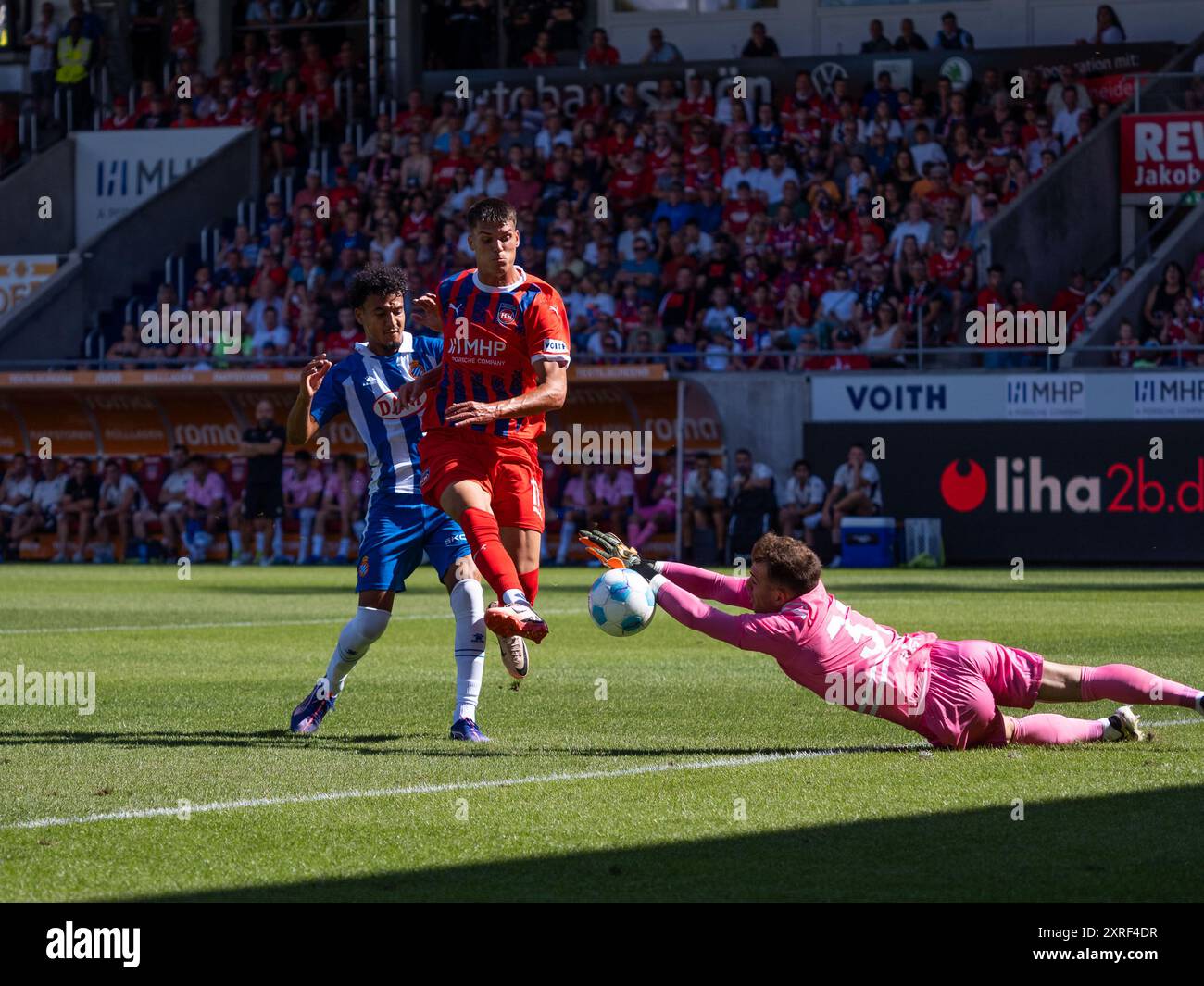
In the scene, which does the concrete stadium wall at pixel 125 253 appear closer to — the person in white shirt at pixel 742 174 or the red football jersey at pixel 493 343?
the person in white shirt at pixel 742 174

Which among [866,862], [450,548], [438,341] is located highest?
[438,341]

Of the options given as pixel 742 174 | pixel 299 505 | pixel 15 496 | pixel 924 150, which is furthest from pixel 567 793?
pixel 15 496

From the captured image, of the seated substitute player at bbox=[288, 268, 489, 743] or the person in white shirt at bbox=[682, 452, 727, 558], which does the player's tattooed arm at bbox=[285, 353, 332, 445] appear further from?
the person in white shirt at bbox=[682, 452, 727, 558]

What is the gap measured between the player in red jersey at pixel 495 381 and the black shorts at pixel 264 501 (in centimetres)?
1903

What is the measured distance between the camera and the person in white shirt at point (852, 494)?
24953 millimetres

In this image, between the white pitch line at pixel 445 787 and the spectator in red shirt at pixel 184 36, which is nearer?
the white pitch line at pixel 445 787

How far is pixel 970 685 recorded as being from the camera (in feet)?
24.8

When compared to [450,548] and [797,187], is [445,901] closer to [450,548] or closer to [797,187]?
[450,548]

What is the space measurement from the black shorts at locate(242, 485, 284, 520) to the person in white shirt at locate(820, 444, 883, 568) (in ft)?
25.8

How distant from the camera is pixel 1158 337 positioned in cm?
2516

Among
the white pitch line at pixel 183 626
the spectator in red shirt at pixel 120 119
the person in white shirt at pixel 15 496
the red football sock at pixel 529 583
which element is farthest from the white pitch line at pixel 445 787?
the spectator in red shirt at pixel 120 119

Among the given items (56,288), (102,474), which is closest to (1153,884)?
(102,474)

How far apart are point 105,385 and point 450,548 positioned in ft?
68.9
